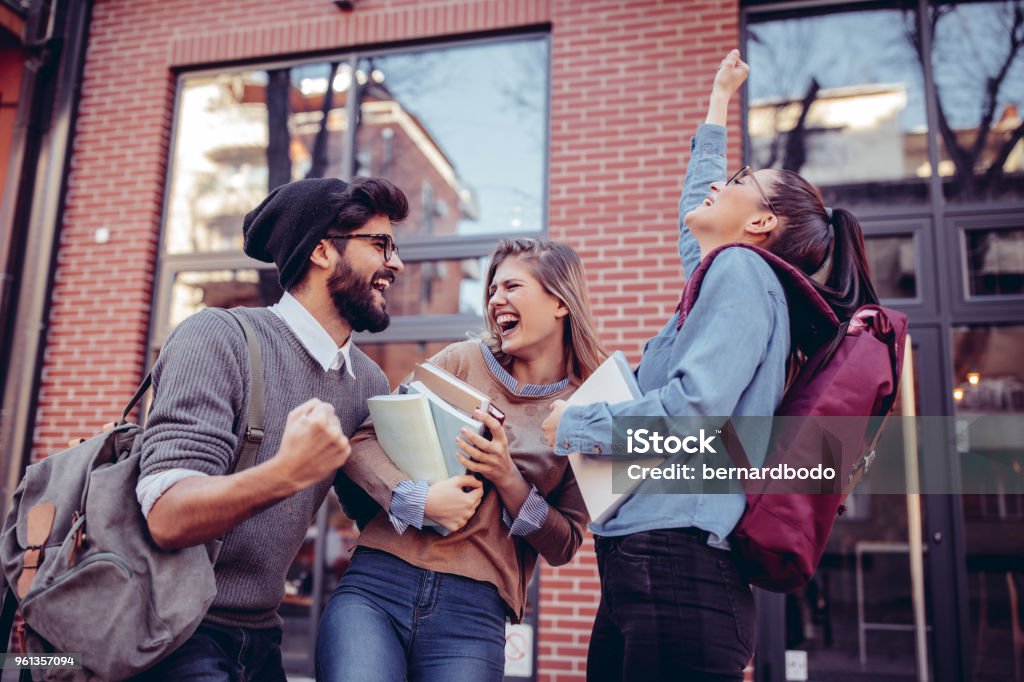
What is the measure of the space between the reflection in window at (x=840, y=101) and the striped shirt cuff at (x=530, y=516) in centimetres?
371

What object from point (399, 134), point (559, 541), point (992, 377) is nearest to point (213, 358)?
point (559, 541)

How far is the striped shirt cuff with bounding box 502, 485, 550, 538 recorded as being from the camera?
220 cm

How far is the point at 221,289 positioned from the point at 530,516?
4.45m

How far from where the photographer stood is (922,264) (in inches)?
192

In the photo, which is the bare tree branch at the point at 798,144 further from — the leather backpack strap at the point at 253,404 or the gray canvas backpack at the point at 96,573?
the gray canvas backpack at the point at 96,573

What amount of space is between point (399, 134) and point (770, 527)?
4785 millimetres

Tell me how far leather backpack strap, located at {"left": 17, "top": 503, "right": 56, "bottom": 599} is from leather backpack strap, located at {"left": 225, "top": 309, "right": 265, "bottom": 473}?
401 millimetres

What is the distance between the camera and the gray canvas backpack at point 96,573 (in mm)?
1670

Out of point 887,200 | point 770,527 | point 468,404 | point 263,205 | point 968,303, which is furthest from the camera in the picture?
point 887,200

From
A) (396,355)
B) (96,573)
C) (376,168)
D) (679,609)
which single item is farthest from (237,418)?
(376,168)

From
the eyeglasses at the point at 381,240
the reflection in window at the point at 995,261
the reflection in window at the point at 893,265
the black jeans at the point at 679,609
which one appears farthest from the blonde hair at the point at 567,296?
the reflection in window at the point at 995,261

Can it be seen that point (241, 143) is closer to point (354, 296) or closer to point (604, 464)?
point (354, 296)

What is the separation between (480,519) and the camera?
2227 millimetres

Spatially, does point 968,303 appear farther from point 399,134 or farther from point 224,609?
point 224,609
